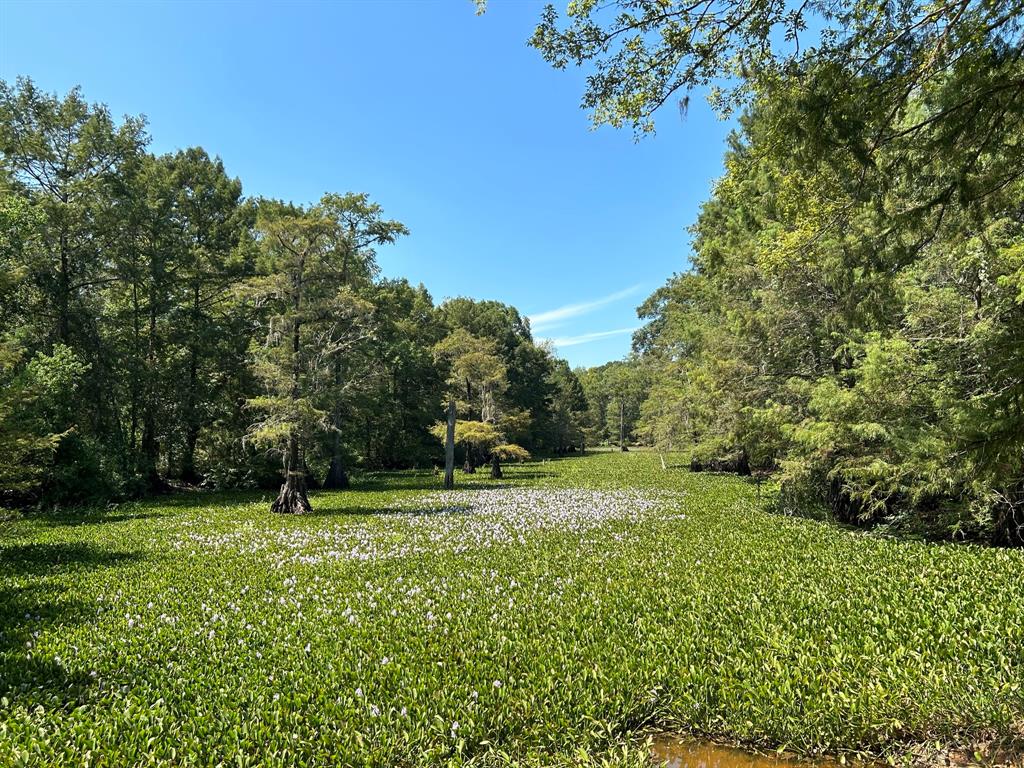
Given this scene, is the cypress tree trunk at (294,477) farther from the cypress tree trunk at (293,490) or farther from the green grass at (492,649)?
the green grass at (492,649)

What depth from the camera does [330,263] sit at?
16.6 meters

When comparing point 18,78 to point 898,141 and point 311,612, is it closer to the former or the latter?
point 311,612

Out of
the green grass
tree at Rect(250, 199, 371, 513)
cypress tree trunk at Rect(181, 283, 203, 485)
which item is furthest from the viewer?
cypress tree trunk at Rect(181, 283, 203, 485)

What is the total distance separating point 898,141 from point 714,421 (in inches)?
516

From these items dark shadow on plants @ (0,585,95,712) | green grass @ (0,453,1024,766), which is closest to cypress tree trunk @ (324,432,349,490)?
green grass @ (0,453,1024,766)

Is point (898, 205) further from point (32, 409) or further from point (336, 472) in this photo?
point (336, 472)

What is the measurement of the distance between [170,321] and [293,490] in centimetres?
1396

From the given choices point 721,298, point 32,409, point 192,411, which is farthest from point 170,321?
point 721,298

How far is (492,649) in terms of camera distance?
526 cm

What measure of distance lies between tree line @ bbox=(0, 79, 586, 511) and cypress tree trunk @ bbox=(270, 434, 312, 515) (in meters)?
0.04

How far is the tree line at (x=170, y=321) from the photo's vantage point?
1522cm

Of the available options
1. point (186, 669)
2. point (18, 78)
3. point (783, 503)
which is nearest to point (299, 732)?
point (186, 669)

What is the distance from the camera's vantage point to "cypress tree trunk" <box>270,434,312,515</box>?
49.4ft

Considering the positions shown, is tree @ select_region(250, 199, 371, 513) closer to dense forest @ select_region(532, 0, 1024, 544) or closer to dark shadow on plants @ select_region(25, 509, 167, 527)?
dark shadow on plants @ select_region(25, 509, 167, 527)
